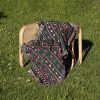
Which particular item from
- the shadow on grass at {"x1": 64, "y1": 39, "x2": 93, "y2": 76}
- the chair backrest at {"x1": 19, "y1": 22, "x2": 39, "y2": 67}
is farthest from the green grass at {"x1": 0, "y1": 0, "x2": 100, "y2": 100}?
the chair backrest at {"x1": 19, "y1": 22, "x2": 39, "y2": 67}

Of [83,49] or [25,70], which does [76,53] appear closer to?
[83,49]

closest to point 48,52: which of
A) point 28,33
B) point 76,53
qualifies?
point 28,33

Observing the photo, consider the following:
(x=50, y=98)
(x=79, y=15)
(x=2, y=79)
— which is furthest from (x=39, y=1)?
(x=50, y=98)

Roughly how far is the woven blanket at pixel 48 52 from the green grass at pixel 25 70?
0.24 metres

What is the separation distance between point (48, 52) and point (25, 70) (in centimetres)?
81

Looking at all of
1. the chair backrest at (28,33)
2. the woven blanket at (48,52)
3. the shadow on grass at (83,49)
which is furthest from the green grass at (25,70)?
the chair backrest at (28,33)

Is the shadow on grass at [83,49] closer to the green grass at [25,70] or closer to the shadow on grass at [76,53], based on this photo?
the shadow on grass at [76,53]

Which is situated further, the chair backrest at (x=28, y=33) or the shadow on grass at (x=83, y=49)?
the shadow on grass at (x=83, y=49)

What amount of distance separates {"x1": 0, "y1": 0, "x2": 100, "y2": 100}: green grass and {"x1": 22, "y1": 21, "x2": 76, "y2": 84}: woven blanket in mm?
241

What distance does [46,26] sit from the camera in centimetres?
897

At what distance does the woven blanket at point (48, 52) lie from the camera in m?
8.69

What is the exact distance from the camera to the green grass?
8117mm

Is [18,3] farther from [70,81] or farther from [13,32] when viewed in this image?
[70,81]

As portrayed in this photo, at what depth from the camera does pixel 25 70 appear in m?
9.18
